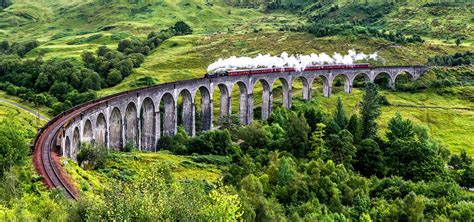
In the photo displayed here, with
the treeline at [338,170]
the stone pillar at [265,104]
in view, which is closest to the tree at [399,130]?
the treeline at [338,170]

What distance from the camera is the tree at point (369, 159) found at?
7294cm

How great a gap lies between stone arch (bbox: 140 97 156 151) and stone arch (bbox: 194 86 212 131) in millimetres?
14248

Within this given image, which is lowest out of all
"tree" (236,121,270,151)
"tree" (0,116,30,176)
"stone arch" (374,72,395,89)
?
"tree" (236,121,270,151)

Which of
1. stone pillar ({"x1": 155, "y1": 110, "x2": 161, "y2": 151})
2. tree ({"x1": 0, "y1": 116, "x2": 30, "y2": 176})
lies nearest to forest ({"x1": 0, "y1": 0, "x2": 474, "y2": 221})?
tree ({"x1": 0, "y1": 116, "x2": 30, "y2": 176})

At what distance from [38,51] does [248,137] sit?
414 feet

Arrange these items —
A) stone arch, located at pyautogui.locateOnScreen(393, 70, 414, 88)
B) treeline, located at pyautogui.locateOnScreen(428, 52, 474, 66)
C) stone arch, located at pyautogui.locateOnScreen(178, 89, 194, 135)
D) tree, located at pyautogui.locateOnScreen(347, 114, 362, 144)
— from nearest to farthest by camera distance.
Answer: tree, located at pyautogui.locateOnScreen(347, 114, 362, 144) → stone arch, located at pyautogui.locateOnScreen(178, 89, 194, 135) → stone arch, located at pyautogui.locateOnScreen(393, 70, 414, 88) → treeline, located at pyautogui.locateOnScreen(428, 52, 474, 66)

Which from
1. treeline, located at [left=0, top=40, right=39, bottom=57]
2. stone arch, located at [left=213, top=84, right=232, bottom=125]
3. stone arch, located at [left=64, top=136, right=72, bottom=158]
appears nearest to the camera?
stone arch, located at [left=64, top=136, right=72, bottom=158]

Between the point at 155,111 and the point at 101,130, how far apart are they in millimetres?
14083

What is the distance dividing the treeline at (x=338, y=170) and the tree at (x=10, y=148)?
21584 mm

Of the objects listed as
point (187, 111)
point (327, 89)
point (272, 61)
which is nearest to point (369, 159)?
point (187, 111)

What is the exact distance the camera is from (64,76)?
129 meters

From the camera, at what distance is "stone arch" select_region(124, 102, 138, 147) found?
77.1 meters

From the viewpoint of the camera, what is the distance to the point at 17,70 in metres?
142

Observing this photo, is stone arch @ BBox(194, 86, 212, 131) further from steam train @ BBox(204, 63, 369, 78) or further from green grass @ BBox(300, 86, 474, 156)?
green grass @ BBox(300, 86, 474, 156)
